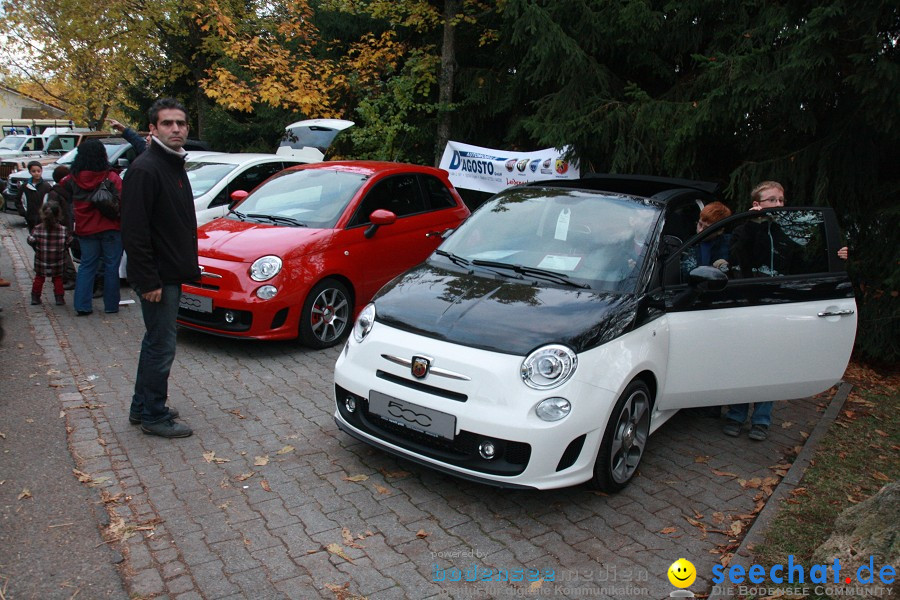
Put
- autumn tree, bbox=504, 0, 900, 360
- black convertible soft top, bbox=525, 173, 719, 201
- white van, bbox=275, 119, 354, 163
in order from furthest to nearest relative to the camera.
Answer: white van, bbox=275, 119, 354, 163 < autumn tree, bbox=504, 0, 900, 360 < black convertible soft top, bbox=525, 173, 719, 201

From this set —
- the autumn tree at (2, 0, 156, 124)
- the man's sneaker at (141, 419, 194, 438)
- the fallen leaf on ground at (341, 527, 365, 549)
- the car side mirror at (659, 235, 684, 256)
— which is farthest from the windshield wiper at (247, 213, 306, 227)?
the autumn tree at (2, 0, 156, 124)

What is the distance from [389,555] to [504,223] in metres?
2.70

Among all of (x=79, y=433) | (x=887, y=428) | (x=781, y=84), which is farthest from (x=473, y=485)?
(x=781, y=84)

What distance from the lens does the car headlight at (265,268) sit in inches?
254

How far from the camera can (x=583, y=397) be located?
3877 mm

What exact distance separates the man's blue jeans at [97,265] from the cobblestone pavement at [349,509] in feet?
7.51

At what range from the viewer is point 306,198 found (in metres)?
7.56

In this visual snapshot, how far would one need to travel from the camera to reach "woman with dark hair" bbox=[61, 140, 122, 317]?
7.64 meters

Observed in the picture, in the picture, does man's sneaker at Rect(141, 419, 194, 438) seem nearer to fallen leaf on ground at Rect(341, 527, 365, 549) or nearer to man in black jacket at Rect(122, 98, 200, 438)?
man in black jacket at Rect(122, 98, 200, 438)

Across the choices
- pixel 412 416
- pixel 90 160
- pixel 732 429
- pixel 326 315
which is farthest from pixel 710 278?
pixel 90 160

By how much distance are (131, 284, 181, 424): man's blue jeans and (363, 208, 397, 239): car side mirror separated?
2577 mm

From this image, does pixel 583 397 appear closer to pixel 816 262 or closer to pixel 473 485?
pixel 473 485

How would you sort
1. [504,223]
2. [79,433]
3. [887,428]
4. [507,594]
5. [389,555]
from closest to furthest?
[507,594]
[389,555]
[79,433]
[504,223]
[887,428]

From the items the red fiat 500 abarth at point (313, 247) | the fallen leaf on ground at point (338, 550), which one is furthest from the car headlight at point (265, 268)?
the fallen leaf on ground at point (338, 550)
